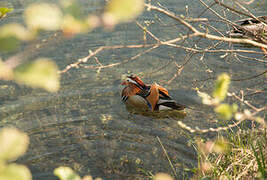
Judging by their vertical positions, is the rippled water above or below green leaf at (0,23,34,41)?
below

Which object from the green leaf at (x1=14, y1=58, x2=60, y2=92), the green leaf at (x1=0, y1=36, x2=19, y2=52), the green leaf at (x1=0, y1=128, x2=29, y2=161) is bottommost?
the green leaf at (x1=0, y1=128, x2=29, y2=161)

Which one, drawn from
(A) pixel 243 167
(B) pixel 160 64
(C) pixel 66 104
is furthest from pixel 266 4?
(A) pixel 243 167

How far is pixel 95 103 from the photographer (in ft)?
21.9

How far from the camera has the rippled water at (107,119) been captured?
4.91 m

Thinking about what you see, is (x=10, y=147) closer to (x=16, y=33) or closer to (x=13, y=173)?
(x=13, y=173)

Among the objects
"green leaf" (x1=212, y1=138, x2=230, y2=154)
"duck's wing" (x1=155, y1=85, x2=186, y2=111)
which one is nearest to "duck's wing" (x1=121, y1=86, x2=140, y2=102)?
"duck's wing" (x1=155, y1=85, x2=186, y2=111)

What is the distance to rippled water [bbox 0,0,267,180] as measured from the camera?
4.91 m

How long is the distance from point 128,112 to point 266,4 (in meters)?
8.53

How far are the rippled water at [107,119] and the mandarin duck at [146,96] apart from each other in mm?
251

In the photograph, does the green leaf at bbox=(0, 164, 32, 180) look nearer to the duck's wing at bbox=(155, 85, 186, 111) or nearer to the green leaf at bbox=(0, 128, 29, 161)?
the green leaf at bbox=(0, 128, 29, 161)

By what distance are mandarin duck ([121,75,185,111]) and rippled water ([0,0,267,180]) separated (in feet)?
0.82

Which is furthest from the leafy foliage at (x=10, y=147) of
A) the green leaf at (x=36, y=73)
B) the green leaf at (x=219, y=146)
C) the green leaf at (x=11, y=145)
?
the green leaf at (x=219, y=146)

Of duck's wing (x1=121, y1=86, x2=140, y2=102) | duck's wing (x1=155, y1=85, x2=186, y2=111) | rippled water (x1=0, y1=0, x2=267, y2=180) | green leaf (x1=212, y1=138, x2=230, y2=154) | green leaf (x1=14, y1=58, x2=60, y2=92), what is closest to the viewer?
green leaf (x1=14, y1=58, x2=60, y2=92)

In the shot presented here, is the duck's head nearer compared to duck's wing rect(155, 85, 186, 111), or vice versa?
duck's wing rect(155, 85, 186, 111)
